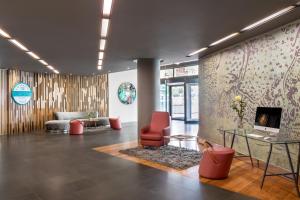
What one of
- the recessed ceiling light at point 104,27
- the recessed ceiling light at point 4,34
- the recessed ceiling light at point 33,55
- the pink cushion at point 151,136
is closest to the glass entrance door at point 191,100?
the pink cushion at point 151,136

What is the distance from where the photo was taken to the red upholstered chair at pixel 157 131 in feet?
20.6

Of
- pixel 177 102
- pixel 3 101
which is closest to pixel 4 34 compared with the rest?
pixel 3 101

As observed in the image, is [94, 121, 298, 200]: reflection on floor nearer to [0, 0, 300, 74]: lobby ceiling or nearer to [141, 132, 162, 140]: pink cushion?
[141, 132, 162, 140]: pink cushion

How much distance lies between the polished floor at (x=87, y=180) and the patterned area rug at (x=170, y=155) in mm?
476

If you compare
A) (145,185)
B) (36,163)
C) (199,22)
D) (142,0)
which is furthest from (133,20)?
(36,163)

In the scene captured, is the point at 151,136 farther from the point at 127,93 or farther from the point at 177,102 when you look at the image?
the point at 127,93

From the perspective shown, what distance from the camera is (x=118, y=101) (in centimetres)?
1429

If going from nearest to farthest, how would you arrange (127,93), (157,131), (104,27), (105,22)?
(105,22)
(104,27)
(157,131)
(127,93)

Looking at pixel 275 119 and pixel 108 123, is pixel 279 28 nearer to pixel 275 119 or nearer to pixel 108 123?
pixel 275 119

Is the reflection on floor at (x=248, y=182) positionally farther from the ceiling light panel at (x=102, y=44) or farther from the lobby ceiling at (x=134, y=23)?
the ceiling light panel at (x=102, y=44)

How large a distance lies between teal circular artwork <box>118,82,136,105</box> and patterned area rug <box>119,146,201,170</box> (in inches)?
321

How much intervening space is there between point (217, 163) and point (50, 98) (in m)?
9.91

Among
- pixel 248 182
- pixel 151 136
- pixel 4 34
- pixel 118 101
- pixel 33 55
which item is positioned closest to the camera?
pixel 248 182

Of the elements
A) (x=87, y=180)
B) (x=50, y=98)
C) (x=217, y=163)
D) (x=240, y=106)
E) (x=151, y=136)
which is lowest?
(x=87, y=180)
